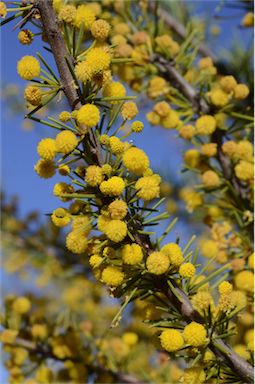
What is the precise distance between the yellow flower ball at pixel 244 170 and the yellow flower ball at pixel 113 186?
383mm

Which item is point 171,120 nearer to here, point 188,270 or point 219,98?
point 219,98

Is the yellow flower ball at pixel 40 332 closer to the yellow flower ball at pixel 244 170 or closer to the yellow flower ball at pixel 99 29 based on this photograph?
the yellow flower ball at pixel 244 170

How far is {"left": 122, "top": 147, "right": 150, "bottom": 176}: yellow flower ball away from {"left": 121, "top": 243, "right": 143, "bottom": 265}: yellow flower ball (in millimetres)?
86

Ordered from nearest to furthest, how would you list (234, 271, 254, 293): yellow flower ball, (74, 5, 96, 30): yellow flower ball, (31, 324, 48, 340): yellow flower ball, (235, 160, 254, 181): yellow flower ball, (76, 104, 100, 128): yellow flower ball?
(76, 104, 100, 128): yellow flower ball
(74, 5, 96, 30): yellow flower ball
(234, 271, 254, 293): yellow flower ball
(235, 160, 254, 181): yellow flower ball
(31, 324, 48, 340): yellow flower ball

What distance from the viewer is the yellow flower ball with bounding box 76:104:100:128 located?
52cm

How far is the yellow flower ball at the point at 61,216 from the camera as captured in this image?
0.56 m

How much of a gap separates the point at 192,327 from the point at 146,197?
152 millimetres

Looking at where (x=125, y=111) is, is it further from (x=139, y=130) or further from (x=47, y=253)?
(x=47, y=253)

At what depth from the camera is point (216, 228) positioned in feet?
2.88

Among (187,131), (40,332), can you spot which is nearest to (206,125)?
(187,131)

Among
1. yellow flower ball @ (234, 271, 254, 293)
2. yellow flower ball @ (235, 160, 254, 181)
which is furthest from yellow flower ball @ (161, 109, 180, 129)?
yellow flower ball @ (234, 271, 254, 293)

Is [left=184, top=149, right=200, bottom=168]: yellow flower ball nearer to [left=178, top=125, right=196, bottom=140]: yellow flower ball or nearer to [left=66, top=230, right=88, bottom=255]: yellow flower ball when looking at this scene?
[left=178, top=125, right=196, bottom=140]: yellow flower ball

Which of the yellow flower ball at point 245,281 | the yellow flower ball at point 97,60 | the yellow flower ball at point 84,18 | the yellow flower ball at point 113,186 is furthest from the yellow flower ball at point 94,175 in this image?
the yellow flower ball at point 245,281

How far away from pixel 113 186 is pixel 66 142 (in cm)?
7
